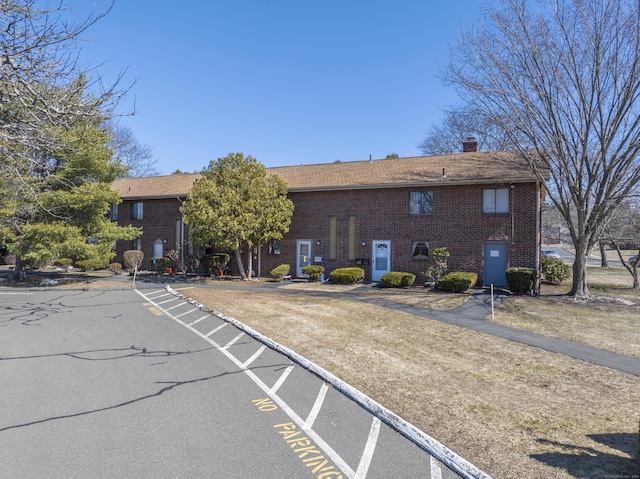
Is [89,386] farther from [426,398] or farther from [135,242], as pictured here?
[135,242]

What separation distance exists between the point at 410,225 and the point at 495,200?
4.05 m

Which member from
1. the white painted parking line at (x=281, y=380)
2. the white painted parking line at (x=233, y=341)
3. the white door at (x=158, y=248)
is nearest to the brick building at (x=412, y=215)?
the white door at (x=158, y=248)

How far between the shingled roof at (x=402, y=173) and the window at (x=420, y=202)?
579 mm

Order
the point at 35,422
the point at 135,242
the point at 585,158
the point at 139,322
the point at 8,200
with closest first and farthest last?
1. the point at 35,422
2. the point at 139,322
3. the point at 585,158
4. the point at 8,200
5. the point at 135,242

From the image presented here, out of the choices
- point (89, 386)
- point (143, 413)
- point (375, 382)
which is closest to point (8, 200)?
point (89, 386)

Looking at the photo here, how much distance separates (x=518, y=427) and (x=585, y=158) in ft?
46.7

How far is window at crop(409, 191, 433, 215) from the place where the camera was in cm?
2025

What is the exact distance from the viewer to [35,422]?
4375mm

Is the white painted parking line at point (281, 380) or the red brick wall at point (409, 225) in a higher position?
the red brick wall at point (409, 225)

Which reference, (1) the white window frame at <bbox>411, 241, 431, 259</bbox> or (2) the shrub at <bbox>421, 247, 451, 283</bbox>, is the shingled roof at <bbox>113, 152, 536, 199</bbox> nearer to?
(1) the white window frame at <bbox>411, 241, 431, 259</bbox>

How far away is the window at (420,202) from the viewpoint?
797 inches

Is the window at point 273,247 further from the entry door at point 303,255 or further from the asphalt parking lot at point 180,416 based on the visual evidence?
the asphalt parking lot at point 180,416

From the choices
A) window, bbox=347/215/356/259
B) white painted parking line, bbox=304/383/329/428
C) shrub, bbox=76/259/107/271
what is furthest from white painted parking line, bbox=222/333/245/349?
shrub, bbox=76/259/107/271

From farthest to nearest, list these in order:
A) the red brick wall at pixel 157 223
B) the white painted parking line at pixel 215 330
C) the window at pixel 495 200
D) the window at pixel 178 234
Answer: the red brick wall at pixel 157 223, the window at pixel 178 234, the window at pixel 495 200, the white painted parking line at pixel 215 330
